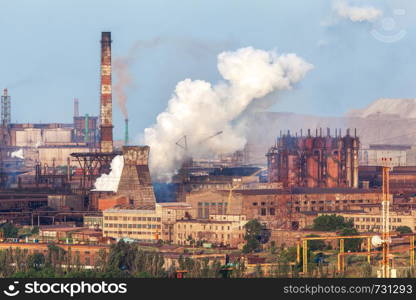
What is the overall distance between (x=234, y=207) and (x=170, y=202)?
8886 mm

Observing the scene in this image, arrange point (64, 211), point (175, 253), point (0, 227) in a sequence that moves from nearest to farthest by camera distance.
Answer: point (175, 253) → point (0, 227) → point (64, 211)

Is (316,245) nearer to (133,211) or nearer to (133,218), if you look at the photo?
(133,218)

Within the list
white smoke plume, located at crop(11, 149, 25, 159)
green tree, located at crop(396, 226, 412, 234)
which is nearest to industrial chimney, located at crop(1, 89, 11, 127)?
white smoke plume, located at crop(11, 149, 25, 159)

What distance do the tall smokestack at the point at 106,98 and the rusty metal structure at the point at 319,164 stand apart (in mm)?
9969

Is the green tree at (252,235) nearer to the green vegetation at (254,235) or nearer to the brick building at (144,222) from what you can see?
the green vegetation at (254,235)

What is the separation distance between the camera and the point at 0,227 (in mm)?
84938

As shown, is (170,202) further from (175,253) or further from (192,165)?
(175,253)

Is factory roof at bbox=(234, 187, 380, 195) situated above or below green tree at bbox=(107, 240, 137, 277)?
above

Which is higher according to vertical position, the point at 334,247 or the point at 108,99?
the point at 108,99

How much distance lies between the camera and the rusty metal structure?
101375 millimetres

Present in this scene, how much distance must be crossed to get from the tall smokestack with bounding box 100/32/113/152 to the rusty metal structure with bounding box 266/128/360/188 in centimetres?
997

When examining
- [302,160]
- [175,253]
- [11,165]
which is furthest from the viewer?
[11,165]

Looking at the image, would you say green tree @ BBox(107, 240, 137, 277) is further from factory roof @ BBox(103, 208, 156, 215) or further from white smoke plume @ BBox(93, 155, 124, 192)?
white smoke plume @ BBox(93, 155, 124, 192)

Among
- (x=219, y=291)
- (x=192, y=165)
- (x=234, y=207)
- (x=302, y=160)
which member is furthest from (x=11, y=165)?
(x=219, y=291)
